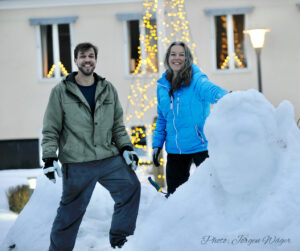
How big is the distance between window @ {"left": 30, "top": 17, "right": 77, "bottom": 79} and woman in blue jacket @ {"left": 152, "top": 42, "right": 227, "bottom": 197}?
29.2ft

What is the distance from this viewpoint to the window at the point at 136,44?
12344 mm

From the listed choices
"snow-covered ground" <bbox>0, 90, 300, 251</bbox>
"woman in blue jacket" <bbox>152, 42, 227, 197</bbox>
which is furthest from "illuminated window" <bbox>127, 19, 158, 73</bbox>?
"snow-covered ground" <bbox>0, 90, 300, 251</bbox>

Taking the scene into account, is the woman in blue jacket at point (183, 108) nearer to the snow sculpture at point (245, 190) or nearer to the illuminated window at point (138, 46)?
the snow sculpture at point (245, 190)

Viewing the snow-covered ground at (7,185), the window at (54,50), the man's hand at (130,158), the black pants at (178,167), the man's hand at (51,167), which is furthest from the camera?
the window at (54,50)

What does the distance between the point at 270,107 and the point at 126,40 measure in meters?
9.87

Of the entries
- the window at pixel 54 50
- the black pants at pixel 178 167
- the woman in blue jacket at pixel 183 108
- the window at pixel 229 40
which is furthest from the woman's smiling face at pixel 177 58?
the window at pixel 54 50

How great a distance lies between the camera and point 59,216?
3.89 m

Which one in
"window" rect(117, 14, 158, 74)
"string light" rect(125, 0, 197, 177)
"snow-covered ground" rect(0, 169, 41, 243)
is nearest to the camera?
"snow-covered ground" rect(0, 169, 41, 243)

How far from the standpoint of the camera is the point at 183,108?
4.10 metres

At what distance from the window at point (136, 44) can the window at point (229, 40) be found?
142 centimetres

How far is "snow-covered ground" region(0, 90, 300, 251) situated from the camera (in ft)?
8.73

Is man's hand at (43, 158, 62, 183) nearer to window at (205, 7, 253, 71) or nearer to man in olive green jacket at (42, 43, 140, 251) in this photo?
man in olive green jacket at (42, 43, 140, 251)

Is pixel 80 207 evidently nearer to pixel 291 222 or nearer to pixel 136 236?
pixel 136 236

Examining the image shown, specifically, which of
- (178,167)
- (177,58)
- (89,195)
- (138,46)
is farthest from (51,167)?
(138,46)
